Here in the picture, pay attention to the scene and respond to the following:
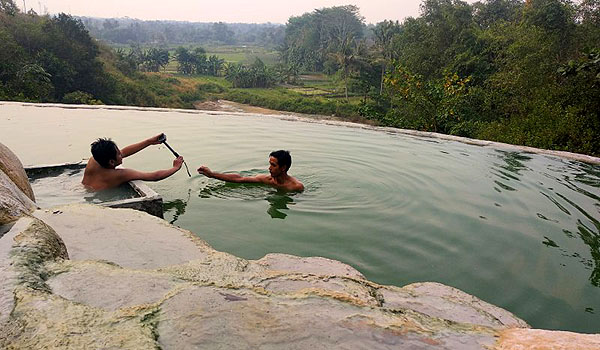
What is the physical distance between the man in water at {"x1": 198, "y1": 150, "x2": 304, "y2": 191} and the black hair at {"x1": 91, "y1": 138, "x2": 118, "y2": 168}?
100 cm

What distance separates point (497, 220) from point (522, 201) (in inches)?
36.7

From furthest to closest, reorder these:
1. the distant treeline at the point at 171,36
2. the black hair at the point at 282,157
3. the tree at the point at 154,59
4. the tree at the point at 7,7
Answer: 1. the distant treeline at the point at 171,36
2. the tree at the point at 154,59
3. the tree at the point at 7,7
4. the black hair at the point at 282,157

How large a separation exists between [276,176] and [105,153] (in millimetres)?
2024

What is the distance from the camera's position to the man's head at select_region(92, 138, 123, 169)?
4652 millimetres

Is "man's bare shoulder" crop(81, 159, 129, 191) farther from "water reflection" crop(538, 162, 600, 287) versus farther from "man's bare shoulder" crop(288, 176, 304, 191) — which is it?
"water reflection" crop(538, 162, 600, 287)

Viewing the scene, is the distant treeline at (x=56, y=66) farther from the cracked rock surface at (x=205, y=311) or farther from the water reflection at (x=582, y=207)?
the water reflection at (x=582, y=207)

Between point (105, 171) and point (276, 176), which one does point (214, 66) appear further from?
point (105, 171)

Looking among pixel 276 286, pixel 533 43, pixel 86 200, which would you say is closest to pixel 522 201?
pixel 276 286

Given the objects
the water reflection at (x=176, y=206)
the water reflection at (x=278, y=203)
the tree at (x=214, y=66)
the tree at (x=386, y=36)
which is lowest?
the water reflection at (x=176, y=206)

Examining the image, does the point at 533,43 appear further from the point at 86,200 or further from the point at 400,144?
the point at 86,200

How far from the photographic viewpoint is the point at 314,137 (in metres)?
9.33

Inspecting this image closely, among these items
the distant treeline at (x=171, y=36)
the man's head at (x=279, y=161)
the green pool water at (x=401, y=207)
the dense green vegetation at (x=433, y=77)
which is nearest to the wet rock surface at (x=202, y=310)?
the green pool water at (x=401, y=207)

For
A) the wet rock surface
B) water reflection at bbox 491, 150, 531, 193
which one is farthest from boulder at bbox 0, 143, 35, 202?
water reflection at bbox 491, 150, 531, 193

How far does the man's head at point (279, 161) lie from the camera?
208 inches
